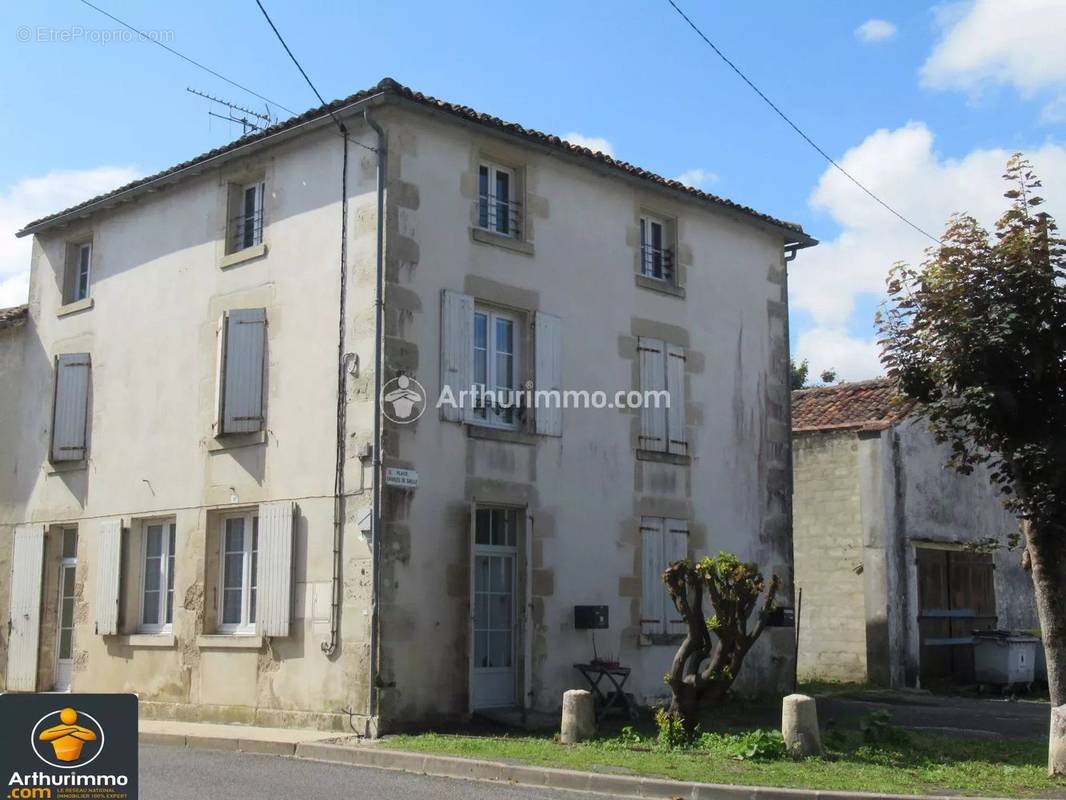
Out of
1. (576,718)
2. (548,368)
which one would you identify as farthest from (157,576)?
(576,718)

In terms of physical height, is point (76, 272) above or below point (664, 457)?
above

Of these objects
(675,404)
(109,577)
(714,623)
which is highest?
(675,404)

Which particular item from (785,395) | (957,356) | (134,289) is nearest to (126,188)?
(134,289)

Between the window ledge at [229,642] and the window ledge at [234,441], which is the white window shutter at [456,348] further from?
the window ledge at [229,642]

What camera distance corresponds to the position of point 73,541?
16.5 metres

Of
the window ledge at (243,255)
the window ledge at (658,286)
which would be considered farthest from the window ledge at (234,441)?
the window ledge at (658,286)

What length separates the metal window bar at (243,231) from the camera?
1447cm

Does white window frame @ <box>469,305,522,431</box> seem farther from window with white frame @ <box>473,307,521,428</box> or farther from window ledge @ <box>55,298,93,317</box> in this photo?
window ledge @ <box>55,298,93,317</box>

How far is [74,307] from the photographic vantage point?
54.7 feet

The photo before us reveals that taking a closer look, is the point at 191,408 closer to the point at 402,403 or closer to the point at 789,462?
the point at 402,403

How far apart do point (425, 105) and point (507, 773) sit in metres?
6.94

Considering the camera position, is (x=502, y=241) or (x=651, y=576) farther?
(x=651, y=576)

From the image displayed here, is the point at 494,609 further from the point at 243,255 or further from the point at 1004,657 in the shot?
the point at 1004,657

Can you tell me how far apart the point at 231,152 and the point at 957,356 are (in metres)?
8.54
